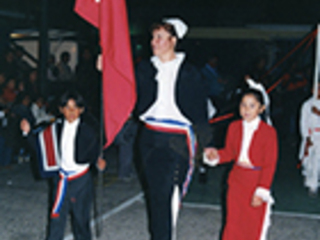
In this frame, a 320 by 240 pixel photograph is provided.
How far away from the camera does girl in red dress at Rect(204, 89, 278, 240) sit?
15.2 ft

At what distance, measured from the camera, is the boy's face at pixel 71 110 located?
4781 millimetres

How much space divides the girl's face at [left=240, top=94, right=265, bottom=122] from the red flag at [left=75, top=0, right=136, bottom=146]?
108 centimetres

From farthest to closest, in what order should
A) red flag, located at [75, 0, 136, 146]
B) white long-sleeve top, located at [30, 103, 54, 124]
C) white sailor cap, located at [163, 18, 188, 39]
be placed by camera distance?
white long-sleeve top, located at [30, 103, 54, 124]
white sailor cap, located at [163, 18, 188, 39]
red flag, located at [75, 0, 136, 146]

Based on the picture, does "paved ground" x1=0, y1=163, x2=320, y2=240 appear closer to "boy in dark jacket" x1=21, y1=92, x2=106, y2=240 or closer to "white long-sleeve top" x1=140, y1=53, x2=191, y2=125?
"boy in dark jacket" x1=21, y1=92, x2=106, y2=240

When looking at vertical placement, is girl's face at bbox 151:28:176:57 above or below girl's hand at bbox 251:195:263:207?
above

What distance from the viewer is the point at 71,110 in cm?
478

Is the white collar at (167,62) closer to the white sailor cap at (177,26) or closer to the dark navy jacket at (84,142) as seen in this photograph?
the white sailor cap at (177,26)

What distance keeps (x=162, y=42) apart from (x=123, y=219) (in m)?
2.68

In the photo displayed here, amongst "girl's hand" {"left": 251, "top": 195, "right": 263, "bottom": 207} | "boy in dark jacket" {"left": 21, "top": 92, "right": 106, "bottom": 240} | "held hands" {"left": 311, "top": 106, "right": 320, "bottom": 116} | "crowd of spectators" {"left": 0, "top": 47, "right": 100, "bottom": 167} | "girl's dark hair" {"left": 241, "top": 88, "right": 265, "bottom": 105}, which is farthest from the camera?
"crowd of spectators" {"left": 0, "top": 47, "right": 100, "bottom": 167}

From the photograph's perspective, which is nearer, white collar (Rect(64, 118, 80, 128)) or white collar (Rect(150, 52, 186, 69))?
white collar (Rect(150, 52, 186, 69))

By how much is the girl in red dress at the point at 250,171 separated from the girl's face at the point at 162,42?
0.88 meters

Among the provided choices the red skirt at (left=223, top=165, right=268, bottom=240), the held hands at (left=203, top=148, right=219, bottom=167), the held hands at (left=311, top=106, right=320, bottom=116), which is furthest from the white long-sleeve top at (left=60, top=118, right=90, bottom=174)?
the held hands at (left=311, top=106, right=320, bottom=116)

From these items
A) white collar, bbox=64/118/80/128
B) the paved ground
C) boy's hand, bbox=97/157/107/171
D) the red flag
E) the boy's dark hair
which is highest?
the red flag

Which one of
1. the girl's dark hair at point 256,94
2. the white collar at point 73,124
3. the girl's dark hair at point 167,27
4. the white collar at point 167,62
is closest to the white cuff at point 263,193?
the girl's dark hair at point 256,94
